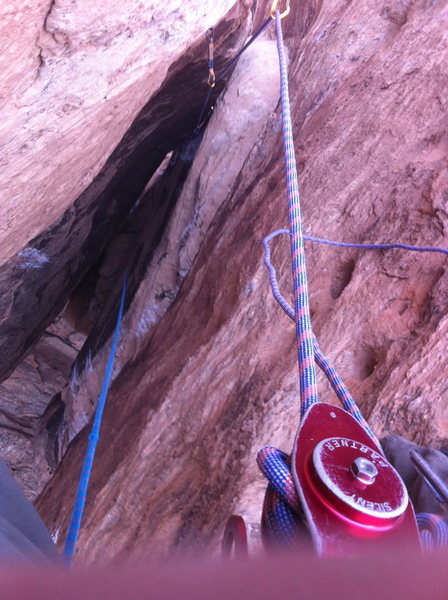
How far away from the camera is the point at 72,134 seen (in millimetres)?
2160

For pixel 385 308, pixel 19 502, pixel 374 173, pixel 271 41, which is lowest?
pixel 385 308

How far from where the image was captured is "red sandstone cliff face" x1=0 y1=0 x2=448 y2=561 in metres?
1.54

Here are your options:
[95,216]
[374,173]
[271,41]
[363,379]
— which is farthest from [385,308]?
[95,216]

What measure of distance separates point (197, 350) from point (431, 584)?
69.8 inches

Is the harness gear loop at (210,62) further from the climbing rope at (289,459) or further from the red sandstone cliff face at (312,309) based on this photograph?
the climbing rope at (289,459)

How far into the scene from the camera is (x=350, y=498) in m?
0.65

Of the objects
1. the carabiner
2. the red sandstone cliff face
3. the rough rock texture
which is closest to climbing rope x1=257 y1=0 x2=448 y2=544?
the red sandstone cliff face

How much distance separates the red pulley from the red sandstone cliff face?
0.62m

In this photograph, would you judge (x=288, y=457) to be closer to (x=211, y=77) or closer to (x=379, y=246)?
(x=379, y=246)

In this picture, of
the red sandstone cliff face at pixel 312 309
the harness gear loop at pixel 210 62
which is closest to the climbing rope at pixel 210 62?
the harness gear loop at pixel 210 62

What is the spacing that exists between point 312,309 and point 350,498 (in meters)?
1.14

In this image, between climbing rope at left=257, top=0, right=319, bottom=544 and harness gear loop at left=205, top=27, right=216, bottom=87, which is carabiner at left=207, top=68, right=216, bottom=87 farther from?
climbing rope at left=257, top=0, right=319, bottom=544

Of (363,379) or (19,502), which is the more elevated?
(19,502)

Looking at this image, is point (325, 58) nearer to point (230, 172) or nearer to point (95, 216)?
point (230, 172)
